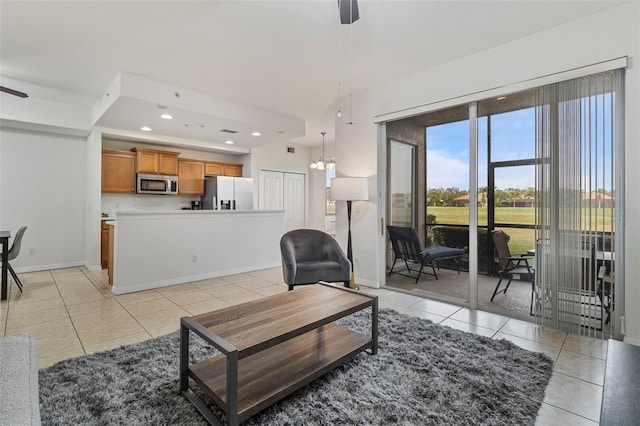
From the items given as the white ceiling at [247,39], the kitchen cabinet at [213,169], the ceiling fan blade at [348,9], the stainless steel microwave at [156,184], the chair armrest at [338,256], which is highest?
the white ceiling at [247,39]

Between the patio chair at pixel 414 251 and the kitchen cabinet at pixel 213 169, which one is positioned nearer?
the patio chair at pixel 414 251

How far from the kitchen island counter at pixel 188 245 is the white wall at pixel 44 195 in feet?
5.07

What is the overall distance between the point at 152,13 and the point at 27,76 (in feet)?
9.04

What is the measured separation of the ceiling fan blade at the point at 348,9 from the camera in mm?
2116

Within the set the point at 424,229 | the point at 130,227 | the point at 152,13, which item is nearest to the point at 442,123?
the point at 424,229

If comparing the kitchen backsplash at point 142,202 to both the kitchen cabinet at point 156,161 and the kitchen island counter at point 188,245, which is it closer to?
the kitchen cabinet at point 156,161

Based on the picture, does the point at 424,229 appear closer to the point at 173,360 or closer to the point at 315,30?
the point at 315,30

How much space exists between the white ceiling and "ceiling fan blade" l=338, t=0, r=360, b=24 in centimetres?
53

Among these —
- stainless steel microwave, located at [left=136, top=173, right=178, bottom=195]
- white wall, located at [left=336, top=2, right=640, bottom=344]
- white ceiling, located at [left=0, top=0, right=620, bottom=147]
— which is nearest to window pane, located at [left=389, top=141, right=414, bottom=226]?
white wall, located at [left=336, top=2, right=640, bottom=344]

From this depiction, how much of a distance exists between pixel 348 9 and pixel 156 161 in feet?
17.9

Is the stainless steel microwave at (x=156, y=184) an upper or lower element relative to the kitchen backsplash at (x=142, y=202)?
upper

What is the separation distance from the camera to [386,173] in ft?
14.7

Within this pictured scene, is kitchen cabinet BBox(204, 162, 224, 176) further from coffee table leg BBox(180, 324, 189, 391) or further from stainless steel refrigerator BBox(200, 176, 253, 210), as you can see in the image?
coffee table leg BBox(180, 324, 189, 391)

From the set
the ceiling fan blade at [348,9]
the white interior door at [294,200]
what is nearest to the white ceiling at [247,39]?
the ceiling fan blade at [348,9]
